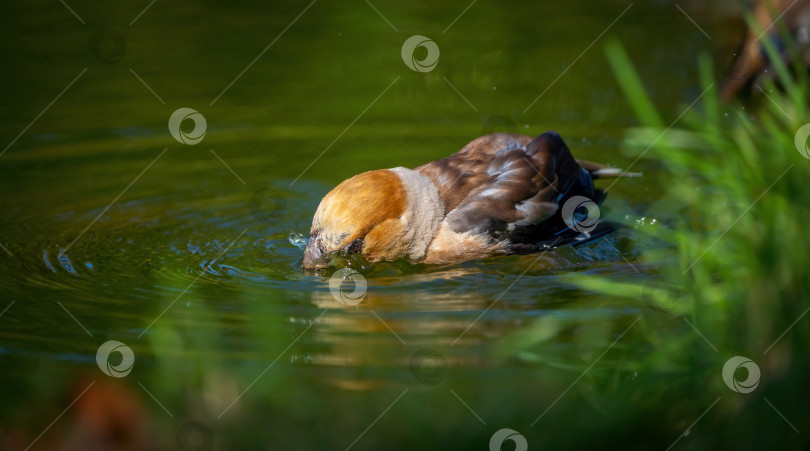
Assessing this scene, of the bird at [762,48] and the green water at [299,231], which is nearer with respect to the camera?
the green water at [299,231]

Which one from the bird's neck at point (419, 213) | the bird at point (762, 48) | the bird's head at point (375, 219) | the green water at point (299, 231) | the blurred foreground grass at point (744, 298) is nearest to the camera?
the blurred foreground grass at point (744, 298)

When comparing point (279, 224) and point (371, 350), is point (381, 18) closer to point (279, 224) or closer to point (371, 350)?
point (279, 224)

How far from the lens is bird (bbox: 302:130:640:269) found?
5.20 meters

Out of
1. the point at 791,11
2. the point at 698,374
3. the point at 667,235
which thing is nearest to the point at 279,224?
the point at 667,235

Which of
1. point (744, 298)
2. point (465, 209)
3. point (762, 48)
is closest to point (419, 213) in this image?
point (465, 209)

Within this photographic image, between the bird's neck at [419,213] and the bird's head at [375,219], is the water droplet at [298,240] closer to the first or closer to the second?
the bird's head at [375,219]

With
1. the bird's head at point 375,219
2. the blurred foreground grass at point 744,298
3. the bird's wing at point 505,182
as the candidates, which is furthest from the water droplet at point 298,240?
the blurred foreground grass at point 744,298

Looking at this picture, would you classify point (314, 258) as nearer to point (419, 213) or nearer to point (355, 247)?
point (355, 247)

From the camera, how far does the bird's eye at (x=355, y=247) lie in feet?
17.0

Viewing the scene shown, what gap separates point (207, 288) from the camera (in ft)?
16.5

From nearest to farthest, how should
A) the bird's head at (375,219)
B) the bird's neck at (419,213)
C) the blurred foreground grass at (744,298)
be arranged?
the blurred foreground grass at (744,298) < the bird's head at (375,219) < the bird's neck at (419,213)

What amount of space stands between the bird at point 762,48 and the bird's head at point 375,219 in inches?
126

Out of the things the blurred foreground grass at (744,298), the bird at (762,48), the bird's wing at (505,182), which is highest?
the bird's wing at (505,182)

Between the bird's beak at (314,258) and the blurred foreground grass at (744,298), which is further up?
the bird's beak at (314,258)
